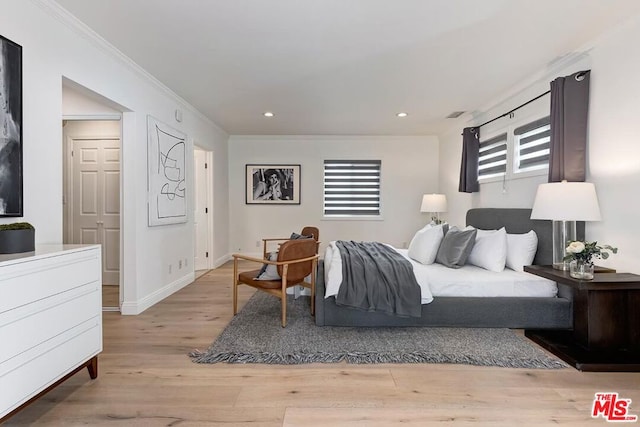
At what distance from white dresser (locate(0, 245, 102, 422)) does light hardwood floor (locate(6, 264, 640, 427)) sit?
0.24 meters

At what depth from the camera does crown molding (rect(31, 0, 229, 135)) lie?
88.5 inches

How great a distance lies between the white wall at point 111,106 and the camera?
2.12 metres

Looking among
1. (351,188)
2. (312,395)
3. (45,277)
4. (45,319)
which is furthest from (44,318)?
(351,188)

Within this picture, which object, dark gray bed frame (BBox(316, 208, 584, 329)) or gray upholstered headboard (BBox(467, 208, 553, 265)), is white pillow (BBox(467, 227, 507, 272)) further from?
dark gray bed frame (BBox(316, 208, 584, 329))

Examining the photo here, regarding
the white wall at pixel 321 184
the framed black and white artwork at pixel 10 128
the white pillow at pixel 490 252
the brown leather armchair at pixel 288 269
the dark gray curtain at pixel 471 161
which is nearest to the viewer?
the framed black and white artwork at pixel 10 128

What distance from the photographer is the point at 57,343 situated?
1.78m

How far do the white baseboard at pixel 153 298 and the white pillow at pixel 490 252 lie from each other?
11.5 ft

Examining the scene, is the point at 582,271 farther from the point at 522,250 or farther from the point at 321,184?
the point at 321,184

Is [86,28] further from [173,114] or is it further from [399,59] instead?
[399,59]

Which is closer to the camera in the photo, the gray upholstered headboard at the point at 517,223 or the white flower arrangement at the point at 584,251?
the white flower arrangement at the point at 584,251

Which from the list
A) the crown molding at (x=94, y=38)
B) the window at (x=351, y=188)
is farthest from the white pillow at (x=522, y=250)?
the crown molding at (x=94, y=38)

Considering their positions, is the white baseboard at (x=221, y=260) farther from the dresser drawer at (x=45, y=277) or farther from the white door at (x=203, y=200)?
the dresser drawer at (x=45, y=277)

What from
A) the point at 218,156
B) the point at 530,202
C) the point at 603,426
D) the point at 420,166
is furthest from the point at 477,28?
the point at 218,156

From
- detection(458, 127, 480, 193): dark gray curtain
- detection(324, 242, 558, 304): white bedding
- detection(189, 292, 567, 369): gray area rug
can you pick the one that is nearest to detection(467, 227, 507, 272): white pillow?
detection(324, 242, 558, 304): white bedding
